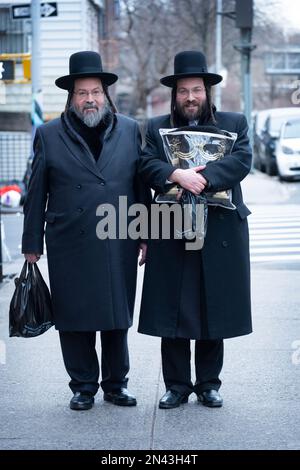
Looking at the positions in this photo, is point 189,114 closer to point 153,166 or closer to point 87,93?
point 153,166

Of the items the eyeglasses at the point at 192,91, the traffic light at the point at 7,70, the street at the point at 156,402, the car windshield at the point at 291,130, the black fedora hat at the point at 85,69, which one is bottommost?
the car windshield at the point at 291,130

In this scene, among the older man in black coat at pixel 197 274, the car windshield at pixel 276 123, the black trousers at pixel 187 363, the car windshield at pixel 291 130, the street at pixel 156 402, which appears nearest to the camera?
the street at pixel 156 402

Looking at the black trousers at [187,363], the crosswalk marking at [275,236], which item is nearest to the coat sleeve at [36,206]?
the black trousers at [187,363]

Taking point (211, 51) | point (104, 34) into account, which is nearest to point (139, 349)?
point (104, 34)

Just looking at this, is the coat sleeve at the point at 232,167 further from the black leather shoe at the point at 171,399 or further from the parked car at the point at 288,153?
the parked car at the point at 288,153

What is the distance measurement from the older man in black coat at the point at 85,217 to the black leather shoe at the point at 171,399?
20cm

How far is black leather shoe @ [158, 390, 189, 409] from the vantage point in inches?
227

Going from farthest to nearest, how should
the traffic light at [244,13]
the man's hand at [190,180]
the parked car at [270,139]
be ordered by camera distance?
the parked car at [270,139]
the traffic light at [244,13]
the man's hand at [190,180]

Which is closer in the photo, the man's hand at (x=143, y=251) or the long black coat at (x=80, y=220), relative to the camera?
the long black coat at (x=80, y=220)

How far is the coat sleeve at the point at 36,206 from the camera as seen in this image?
576 centimetres

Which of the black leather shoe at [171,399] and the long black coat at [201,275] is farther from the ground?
the long black coat at [201,275]

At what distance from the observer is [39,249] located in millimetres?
5797

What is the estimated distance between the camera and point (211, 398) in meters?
5.82

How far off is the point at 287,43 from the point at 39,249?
4045 cm
